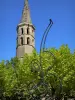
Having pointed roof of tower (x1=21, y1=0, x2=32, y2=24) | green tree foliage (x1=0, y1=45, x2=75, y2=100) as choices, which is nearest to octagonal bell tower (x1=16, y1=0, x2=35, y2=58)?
pointed roof of tower (x1=21, y1=0, x2=32, y2=24)

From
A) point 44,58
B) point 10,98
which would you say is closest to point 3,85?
point 10,98

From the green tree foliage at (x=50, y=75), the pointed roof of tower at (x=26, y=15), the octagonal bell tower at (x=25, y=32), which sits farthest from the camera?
the pointed roof of tower at (x=26, y=15)

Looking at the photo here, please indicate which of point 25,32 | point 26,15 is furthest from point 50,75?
point 26,15

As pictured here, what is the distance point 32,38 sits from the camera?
92438 mm

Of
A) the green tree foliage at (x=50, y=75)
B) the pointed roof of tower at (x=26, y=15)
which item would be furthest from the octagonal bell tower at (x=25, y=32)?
the green tree foliage at (x=50, y=75)

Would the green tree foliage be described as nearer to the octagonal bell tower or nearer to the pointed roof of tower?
the octagonal bell tower

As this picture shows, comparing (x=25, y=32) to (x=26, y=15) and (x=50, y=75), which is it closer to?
(x=26, y=15)

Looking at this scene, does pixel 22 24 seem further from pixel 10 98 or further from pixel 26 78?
pixel 26 78

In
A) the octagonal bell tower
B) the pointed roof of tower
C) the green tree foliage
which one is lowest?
the green tree foliage

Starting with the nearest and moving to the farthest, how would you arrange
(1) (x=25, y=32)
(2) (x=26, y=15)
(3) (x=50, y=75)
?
1. (3) (x=50, y=75)
2. (1) (x=25, y=32)
3. (2) (x=26, y=15)

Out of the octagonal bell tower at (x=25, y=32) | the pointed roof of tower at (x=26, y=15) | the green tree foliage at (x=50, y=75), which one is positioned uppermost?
the pointed roof of tower at (x=26, y=15)

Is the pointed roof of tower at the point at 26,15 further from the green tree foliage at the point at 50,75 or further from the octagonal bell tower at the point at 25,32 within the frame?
the green tree foliage at the point at 50,75

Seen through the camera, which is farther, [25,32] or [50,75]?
[25,32]

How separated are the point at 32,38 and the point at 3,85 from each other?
51577mm
